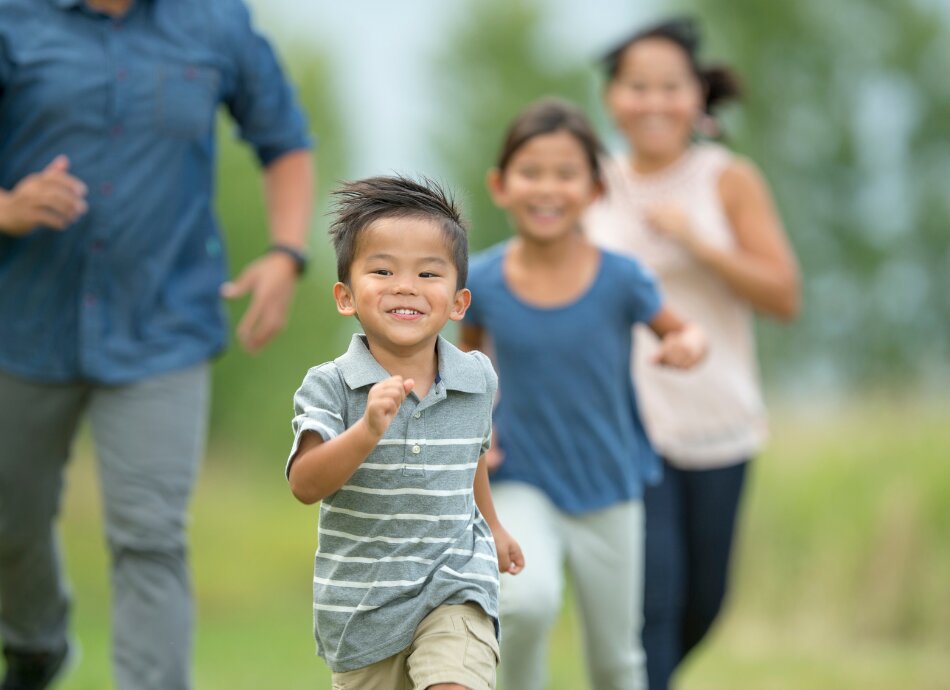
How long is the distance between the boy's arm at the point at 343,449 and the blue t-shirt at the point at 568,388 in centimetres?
161

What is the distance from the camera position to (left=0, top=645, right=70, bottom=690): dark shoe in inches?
207

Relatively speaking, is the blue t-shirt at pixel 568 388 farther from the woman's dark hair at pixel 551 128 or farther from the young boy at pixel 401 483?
the young boy at pixel 401 483

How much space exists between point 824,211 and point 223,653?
20.6 m

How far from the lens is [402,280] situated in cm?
341

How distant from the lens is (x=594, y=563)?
4.94 metres

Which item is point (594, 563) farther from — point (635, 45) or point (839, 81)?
point (839, 81)

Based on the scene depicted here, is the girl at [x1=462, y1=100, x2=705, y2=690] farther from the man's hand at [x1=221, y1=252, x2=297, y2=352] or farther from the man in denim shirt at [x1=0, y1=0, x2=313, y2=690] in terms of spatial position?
the man in denim shirt at [x1=0, y1=0, x2=313, y2=690]

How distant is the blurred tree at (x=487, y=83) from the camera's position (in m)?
30.0

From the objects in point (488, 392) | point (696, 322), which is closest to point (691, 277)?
point (696, 322)

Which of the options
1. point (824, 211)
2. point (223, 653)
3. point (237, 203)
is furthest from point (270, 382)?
point (223, 653)

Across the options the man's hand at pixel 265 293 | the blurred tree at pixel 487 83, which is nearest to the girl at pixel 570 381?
the man's hand at pixel 265 293

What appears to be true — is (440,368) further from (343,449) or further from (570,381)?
(570,381)

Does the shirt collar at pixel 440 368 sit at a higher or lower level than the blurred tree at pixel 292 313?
higher

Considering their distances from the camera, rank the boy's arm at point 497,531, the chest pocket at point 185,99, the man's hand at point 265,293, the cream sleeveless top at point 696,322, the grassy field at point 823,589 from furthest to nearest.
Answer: the grassy field at point 823,589 < the cream sleeveless top at point 696,322 < the man's hand at point 265,293 < the chest pocket at point 185,99 < the boy's arm at point 497,531
